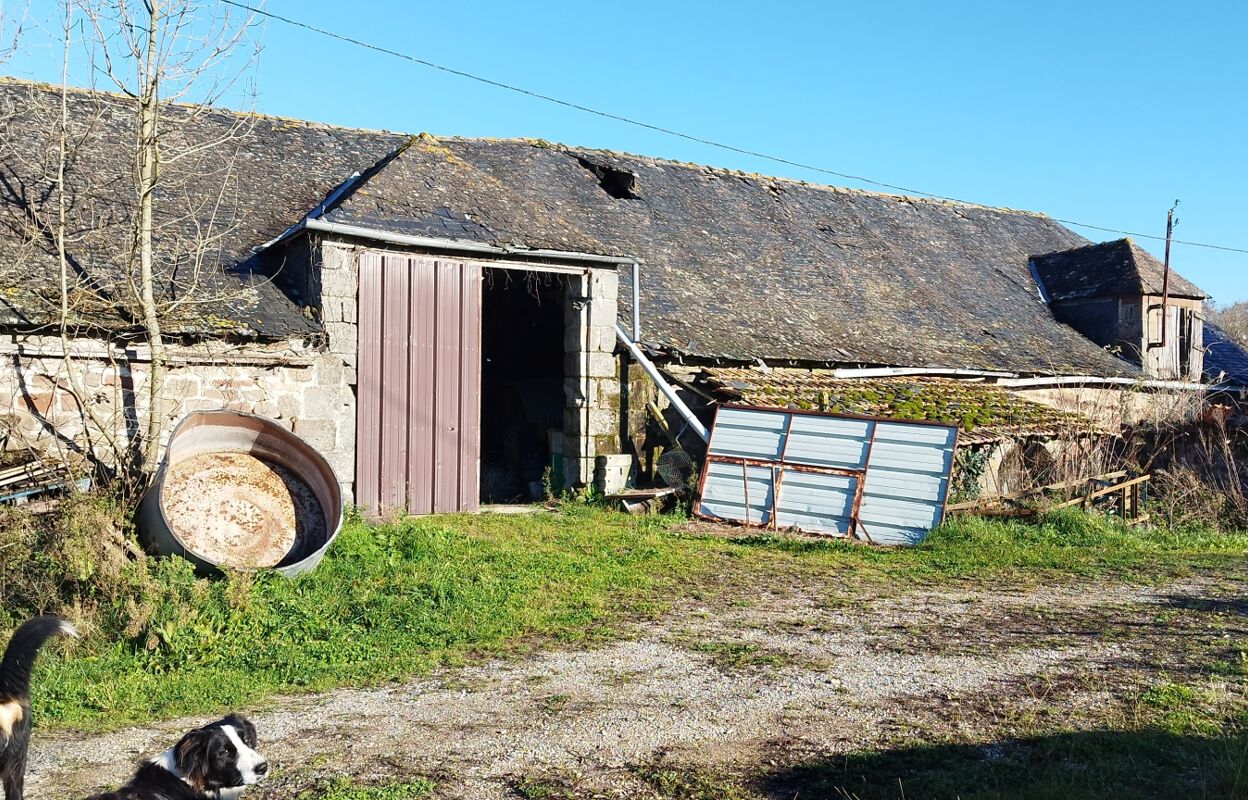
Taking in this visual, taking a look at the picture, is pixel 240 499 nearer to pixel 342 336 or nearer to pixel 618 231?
pixel 342 336

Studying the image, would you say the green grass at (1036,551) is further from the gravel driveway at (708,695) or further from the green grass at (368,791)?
the green grass at (368,791)

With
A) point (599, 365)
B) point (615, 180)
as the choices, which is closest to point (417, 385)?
point (599, 365)

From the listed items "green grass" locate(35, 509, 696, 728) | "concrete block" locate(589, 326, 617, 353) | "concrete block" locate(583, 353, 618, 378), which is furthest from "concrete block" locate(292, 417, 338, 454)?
"concrete block" locate(589, 326, 617, 353)

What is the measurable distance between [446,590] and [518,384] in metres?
8.84

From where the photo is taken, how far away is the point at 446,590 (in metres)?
8.17

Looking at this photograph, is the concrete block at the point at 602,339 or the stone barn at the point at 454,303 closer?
the stone barn at the point at 454,303

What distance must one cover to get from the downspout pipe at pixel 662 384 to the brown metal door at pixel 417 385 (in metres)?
2.09

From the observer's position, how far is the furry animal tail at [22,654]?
4.10m

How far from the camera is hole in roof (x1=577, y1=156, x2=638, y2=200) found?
17812mm

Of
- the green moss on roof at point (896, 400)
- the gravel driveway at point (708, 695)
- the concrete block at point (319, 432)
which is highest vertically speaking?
the green moss on roof at point (896, 400)

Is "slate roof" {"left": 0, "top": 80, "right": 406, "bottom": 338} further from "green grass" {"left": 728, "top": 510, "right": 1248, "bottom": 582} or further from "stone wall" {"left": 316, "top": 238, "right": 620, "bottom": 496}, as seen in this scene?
"green grass" {"left": 728, "top": 510, "right": 1248, "bottom": 582}

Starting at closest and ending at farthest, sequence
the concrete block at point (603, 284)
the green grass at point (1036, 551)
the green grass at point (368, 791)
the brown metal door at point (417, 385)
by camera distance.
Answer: the green grass at point (368, 791) < the green grass at point (1036, 551) < the brown metal door at point (417, 385) < the concrete block at point (603, 284)

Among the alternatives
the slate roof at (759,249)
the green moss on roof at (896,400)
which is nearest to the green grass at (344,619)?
the green moss on roof at (896,400)

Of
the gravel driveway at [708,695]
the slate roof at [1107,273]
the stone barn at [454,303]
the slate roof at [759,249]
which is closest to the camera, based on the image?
the gravel driveway at [708,695]
